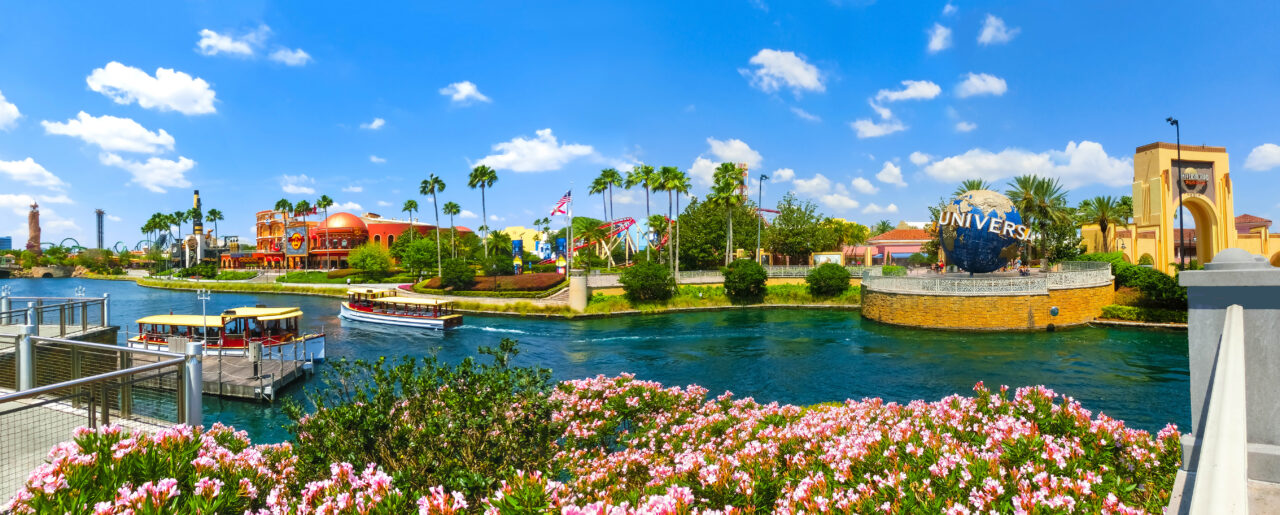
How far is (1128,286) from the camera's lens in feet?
125

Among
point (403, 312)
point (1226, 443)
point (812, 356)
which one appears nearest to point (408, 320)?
point (403, 312)

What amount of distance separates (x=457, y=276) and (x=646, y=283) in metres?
22.1

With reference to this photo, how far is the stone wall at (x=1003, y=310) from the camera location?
33719 mm

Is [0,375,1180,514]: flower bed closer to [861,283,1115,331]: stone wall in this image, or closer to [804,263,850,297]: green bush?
[861,283,1115,331]: stone wall

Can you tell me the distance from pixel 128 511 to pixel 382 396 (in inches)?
115

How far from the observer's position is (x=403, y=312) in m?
40.8

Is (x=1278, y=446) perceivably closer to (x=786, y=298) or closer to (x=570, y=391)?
(x=570, y=391)

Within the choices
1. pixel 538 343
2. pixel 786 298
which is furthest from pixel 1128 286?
pixel 538 343

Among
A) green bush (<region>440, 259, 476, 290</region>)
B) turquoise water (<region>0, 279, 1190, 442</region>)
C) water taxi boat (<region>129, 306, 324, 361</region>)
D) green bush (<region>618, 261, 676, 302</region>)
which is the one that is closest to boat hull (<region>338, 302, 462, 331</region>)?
turquoise water (<region>0, 279, 1190, 442</region>)

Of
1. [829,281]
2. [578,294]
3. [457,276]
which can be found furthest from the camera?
[457,276]

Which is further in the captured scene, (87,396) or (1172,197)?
(1172,197)

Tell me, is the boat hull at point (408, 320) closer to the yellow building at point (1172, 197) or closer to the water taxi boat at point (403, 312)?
the water taxi boat at point (403, 312)

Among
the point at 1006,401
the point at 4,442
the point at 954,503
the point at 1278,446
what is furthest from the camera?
the point at 1006,401

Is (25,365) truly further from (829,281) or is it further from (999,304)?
(829,281)
